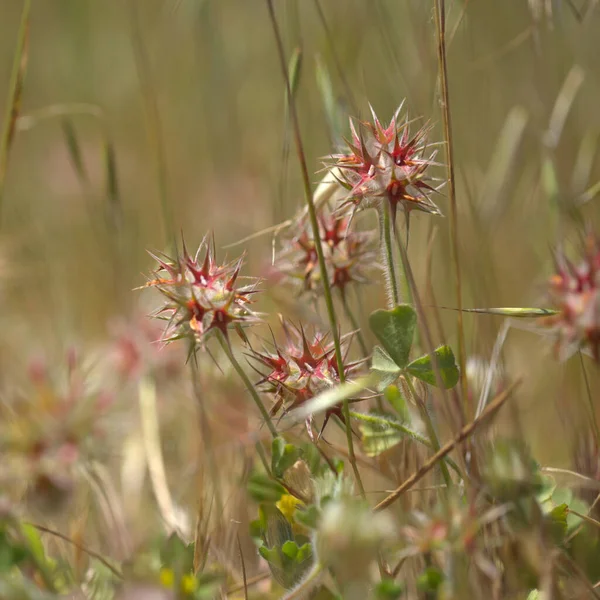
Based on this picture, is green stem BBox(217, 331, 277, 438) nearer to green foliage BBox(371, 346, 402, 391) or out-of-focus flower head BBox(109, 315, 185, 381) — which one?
green foliage BBox(371, 346, 402, 391)

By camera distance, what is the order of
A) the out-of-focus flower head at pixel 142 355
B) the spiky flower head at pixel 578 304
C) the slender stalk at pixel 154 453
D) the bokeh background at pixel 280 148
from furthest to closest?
1. the out-of-focus flower head at pixel 142 355
2. the bokeh background at pixel 280 148
3. the slender stalk at pixel 154 453
4. the spiky flower head at pixel 578 304

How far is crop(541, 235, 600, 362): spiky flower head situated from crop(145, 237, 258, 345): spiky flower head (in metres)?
0.44

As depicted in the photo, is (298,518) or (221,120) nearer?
(298,518)

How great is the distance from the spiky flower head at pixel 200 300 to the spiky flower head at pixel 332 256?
0.22m

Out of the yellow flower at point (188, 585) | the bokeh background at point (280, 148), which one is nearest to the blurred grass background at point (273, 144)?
the bokeh background at point (280, 148)

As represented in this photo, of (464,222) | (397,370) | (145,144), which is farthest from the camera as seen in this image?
(145,144)

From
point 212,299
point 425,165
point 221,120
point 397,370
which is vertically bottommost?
point 397,370

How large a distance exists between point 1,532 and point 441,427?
3.52ft

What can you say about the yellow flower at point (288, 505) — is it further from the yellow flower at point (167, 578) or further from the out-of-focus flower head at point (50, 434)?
the out-of-focus flower head at point (50, 434)

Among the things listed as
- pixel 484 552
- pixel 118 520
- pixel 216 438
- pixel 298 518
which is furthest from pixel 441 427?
pixel 298 518

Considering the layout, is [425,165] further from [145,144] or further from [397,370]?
[145,144]

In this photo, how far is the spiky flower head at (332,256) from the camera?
1.38 meters

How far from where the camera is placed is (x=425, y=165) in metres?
1.12

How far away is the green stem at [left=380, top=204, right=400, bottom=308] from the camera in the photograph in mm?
1160
